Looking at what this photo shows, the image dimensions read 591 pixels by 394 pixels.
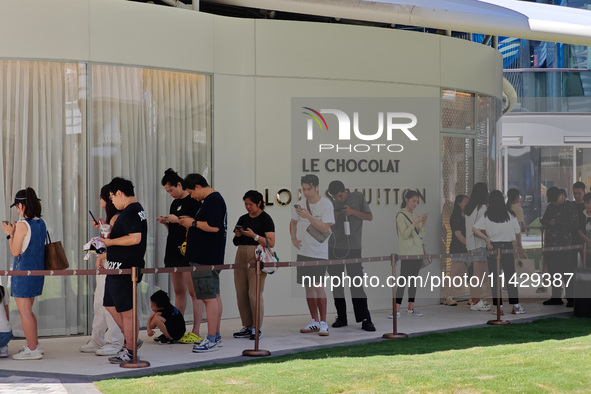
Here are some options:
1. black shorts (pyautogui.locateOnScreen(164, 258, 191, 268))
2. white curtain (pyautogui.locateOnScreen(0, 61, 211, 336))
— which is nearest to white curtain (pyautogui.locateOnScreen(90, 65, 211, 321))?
white curtain (pyautogui.locateOnScreen(0, 61, 211, 336))

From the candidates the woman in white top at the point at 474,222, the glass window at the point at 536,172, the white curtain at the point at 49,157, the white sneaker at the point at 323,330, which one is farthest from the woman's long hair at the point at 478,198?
the glass window at the point at 536,172

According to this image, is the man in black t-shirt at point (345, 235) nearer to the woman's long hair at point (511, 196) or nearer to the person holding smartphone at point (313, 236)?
the person holding smartphone at point (313, 236)

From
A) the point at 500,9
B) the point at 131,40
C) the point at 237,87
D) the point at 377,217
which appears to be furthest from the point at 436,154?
the point at 131,40

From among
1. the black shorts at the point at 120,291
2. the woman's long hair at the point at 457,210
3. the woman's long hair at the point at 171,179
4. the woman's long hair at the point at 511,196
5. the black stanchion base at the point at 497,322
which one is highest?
the woman's long hair at the point at 171,179

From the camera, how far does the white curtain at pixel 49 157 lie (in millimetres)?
10266

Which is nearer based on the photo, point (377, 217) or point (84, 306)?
point (84, 306)

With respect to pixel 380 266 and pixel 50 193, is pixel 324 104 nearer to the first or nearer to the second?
pixel 380 266

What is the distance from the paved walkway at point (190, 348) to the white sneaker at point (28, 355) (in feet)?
0.24

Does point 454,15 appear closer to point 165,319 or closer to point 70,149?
point 70,149

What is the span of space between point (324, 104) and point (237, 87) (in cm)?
131

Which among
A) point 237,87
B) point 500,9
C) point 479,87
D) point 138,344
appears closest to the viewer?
point 138,344

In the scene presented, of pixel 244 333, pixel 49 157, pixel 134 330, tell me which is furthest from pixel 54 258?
pixel 244 333

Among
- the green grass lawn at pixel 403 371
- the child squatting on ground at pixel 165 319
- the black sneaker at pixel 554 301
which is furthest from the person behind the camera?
the black sneaker at pixel 554 301

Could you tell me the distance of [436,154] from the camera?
43.8ft
